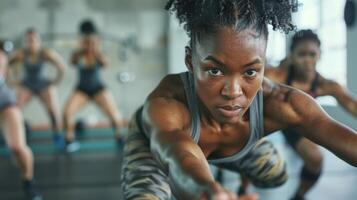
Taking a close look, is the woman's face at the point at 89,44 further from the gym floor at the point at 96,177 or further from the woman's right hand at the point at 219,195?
the woman's right hand at the point at 219,195

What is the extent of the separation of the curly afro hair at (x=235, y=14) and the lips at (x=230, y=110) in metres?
0.12

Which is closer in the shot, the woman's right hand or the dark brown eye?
the woman's right hand

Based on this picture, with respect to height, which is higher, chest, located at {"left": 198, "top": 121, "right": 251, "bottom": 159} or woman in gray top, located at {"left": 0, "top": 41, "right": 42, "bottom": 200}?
chest, located at {"left": 198, "top": 121, "right": 251, "bottom": 159}

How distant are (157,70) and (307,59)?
4.49 meters

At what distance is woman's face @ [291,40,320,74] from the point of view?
55.8 inches

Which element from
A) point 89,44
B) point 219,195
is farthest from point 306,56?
point 89,44

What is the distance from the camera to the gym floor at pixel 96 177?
240 cm

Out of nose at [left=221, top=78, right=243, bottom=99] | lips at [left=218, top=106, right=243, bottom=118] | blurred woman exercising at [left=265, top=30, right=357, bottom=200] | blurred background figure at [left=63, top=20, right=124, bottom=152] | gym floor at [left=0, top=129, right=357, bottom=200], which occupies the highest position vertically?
nose at [left=221, top=78, right=243, bottom=99]

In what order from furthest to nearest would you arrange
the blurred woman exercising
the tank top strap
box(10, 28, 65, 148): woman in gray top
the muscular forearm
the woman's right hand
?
1. box(10, 28, 65, 148): woman in gray top
2. the blurred woman exercising
3. the tank top strap
4. the muscular forearm
5. the woman's right hand

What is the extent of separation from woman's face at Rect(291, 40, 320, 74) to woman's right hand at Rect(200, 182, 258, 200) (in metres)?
0.90

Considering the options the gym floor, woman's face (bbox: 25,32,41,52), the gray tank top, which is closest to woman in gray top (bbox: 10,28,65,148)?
woman's face (bbox: 25,32,41,52)

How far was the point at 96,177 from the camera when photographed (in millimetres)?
3002

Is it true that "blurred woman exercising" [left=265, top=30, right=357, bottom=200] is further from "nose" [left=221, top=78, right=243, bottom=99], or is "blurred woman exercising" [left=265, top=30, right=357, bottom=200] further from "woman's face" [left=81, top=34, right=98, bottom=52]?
"woman's face" [left=81, top=34, right=98, bottom=52]

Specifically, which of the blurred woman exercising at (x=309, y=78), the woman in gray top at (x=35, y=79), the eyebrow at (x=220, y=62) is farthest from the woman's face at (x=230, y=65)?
the woman in gray top at (x=35, y=79)
